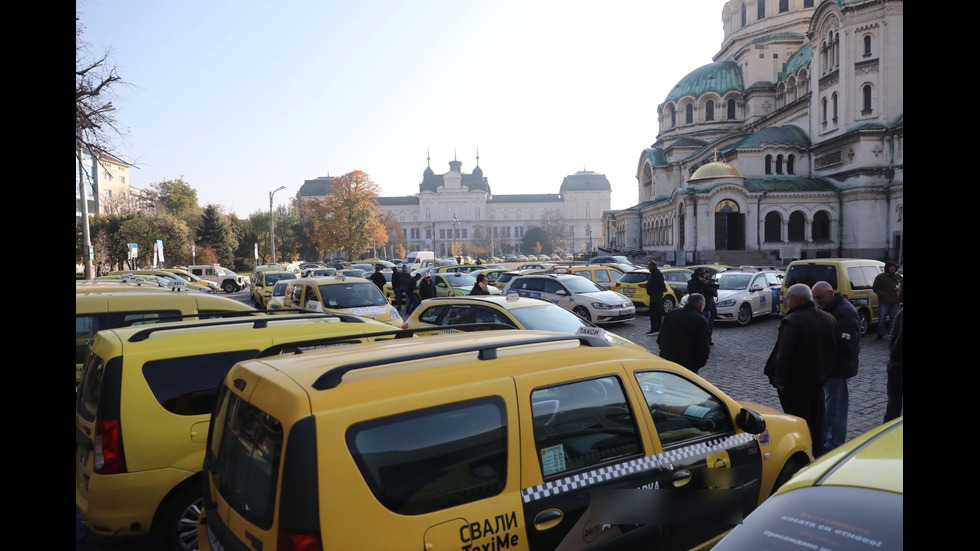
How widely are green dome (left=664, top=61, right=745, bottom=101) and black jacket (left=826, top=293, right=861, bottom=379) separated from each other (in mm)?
55162

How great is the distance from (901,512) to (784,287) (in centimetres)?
1412

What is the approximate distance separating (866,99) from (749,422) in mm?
46630

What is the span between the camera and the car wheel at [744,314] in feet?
56.2

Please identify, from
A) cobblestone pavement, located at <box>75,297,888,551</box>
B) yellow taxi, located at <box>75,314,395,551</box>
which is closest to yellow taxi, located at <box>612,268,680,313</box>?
cobblestone pavement, located at <box>75,297,888,551</box>

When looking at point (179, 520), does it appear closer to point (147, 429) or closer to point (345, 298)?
point (147, 429)

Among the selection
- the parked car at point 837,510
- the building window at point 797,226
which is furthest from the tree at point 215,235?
the parked car at point 837,510

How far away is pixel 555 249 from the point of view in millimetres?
115375

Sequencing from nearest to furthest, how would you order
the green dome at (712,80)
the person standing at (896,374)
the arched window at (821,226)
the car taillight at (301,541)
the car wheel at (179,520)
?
the car taillight at (301,541) < the car wheel at (179,520) < the person standing at (896,374) < the arched window at (821,226) < the green dome at (712,80)

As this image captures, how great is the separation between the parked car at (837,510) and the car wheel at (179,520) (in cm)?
365

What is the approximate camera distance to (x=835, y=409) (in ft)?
21.2

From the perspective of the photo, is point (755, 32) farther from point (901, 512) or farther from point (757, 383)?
point (901, 512)

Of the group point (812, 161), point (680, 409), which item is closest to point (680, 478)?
point (680, 409)

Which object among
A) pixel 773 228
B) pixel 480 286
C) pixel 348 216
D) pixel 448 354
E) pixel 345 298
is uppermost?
pixel 348 216

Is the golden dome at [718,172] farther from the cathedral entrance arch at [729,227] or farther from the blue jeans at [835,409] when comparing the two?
the blue jeans at [835,409]
